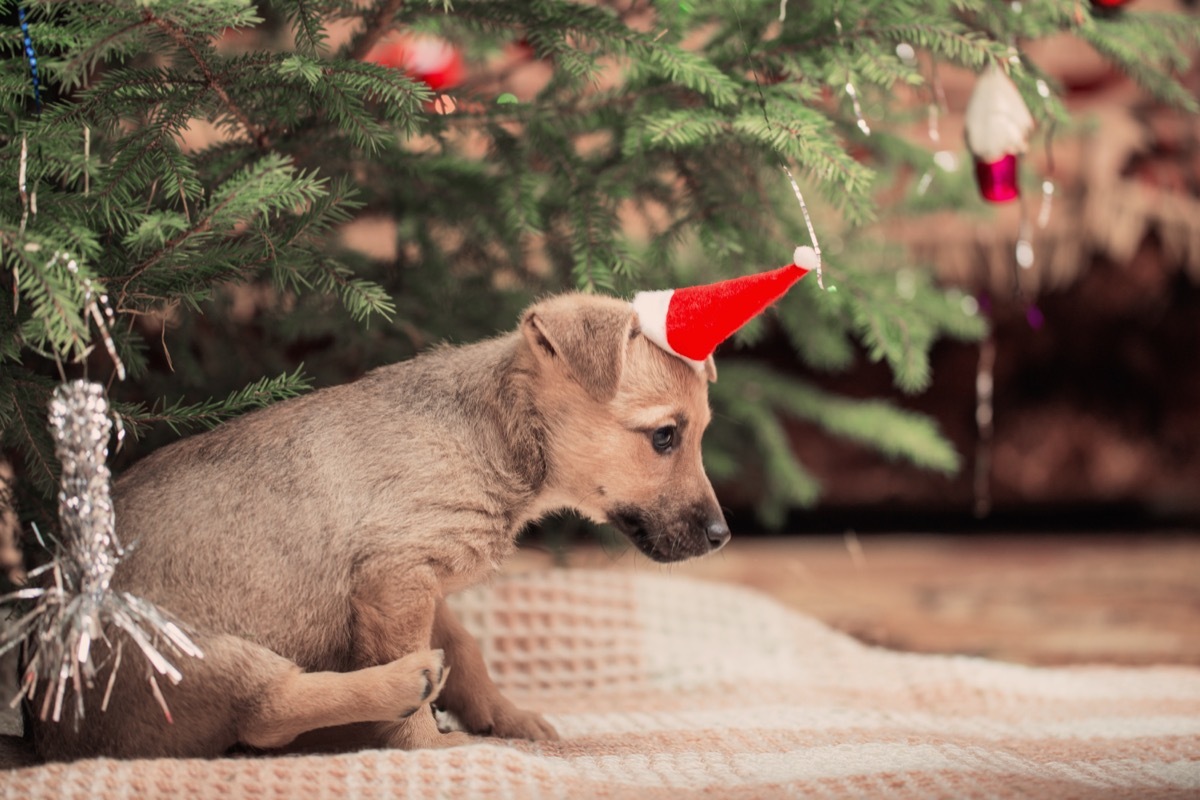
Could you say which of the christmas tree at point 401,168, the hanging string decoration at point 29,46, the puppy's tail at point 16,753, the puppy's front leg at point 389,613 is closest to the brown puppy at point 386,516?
the puppy's front leg at point 389,613

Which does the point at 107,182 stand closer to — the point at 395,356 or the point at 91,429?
the point at 91,429

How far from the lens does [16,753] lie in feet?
7.91

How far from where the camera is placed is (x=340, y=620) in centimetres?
230

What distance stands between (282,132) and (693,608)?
228 cm

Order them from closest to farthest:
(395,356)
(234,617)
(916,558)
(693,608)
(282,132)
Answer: (234,617)
(282,132)
(395,356)
(693,608)
(916,558)

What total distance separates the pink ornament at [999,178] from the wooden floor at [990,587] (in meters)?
1.64

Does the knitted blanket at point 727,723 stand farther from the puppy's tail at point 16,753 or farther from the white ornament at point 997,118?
the white ornament at point 997,118

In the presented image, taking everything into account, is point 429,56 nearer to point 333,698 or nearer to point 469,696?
point 469,696

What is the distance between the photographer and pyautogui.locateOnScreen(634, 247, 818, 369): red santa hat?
236cm

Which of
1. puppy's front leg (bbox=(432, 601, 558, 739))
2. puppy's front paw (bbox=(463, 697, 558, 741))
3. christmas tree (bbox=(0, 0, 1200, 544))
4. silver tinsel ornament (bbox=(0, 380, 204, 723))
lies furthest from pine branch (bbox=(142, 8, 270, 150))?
puppy's front paw (bbox=(463, 697, 558, 741))

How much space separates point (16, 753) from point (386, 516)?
0.99 m

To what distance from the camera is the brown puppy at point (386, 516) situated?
2.20 metres

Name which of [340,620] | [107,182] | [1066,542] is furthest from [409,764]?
[1066,542]

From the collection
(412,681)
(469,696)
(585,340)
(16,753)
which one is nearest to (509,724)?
(469,696)
